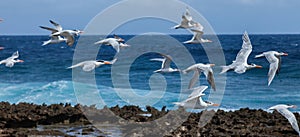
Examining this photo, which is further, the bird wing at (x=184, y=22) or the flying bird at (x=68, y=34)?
the bird wing at (x=184, y=22)

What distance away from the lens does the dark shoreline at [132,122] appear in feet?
50.0

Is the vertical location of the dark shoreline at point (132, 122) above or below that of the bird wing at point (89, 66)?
below

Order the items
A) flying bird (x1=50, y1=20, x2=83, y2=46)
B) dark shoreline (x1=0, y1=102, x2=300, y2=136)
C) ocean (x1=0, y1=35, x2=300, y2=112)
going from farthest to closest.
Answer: ocean (x1=0, y1=35, x2=300, y2=112) → flying bird (x1=50, y1=20, x2=83, y2=46) → dark shoreline (x1=0, y1=102, x2=300, y2=136)

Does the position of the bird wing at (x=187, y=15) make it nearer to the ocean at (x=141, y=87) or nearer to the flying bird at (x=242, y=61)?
the flying bird at (x=242, y=61)

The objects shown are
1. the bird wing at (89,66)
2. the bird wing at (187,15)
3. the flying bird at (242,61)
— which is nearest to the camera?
the flying bird at (242,61)

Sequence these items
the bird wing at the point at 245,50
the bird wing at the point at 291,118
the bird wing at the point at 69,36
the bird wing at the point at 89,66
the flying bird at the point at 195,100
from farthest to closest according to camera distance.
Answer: the bird wing at the point at 69,36, the bird wing at the point at 89,66, the bird wing at the point at 245,50, the flying bird at the point at 195,100, the bird wing at the point at 291,118

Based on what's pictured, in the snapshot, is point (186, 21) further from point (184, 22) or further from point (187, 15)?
point (187, 15)

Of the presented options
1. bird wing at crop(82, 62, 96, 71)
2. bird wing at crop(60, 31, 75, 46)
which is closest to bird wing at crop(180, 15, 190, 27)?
bird wing at crop(60, 31, 75, 46)

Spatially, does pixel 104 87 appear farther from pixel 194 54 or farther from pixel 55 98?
pixel 194 54

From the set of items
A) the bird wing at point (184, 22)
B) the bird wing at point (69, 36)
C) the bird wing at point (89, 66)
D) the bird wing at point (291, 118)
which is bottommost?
the bird wing at point (291, 118)

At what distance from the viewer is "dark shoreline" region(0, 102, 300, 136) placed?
15227 millimetres

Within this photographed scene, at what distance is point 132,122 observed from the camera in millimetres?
16953

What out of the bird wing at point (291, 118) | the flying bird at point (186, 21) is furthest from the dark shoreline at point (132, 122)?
the flying bird at point (186, 21)

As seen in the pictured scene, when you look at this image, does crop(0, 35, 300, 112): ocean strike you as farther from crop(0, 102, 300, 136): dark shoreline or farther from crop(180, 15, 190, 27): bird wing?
crop(0, 102, 300, 136): dark shoreline
